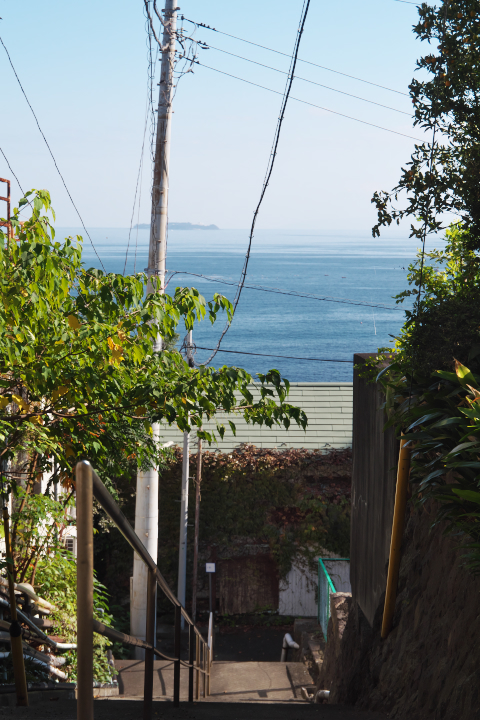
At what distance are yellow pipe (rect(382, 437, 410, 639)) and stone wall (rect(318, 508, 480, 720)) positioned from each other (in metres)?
0.07

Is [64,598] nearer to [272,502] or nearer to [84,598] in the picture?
[84,598]

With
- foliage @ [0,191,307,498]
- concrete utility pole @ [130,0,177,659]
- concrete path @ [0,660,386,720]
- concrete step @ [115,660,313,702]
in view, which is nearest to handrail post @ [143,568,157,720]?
concrete path @ [0,660,386,720]

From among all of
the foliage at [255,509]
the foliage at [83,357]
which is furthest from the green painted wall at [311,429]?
the foliage at [83,357]

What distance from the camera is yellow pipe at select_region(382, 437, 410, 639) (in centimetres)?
420

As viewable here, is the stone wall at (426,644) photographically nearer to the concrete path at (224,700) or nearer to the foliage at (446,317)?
the concrete path at (224,700)

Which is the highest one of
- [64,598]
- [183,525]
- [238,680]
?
[64,598]

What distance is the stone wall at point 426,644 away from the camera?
296 cm

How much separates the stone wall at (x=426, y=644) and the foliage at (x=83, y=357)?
4.83ft

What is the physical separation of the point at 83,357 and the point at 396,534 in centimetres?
254

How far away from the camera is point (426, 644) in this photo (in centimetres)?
362

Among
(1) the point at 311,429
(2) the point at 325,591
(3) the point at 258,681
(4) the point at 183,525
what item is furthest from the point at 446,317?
(1) the point at 311,429

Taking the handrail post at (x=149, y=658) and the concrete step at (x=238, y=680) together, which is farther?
the concrete step at (x=238, y=680)

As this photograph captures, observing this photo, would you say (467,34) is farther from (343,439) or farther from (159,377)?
(343,439)

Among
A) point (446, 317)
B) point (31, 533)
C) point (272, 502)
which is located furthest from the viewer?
point (272, 502)
